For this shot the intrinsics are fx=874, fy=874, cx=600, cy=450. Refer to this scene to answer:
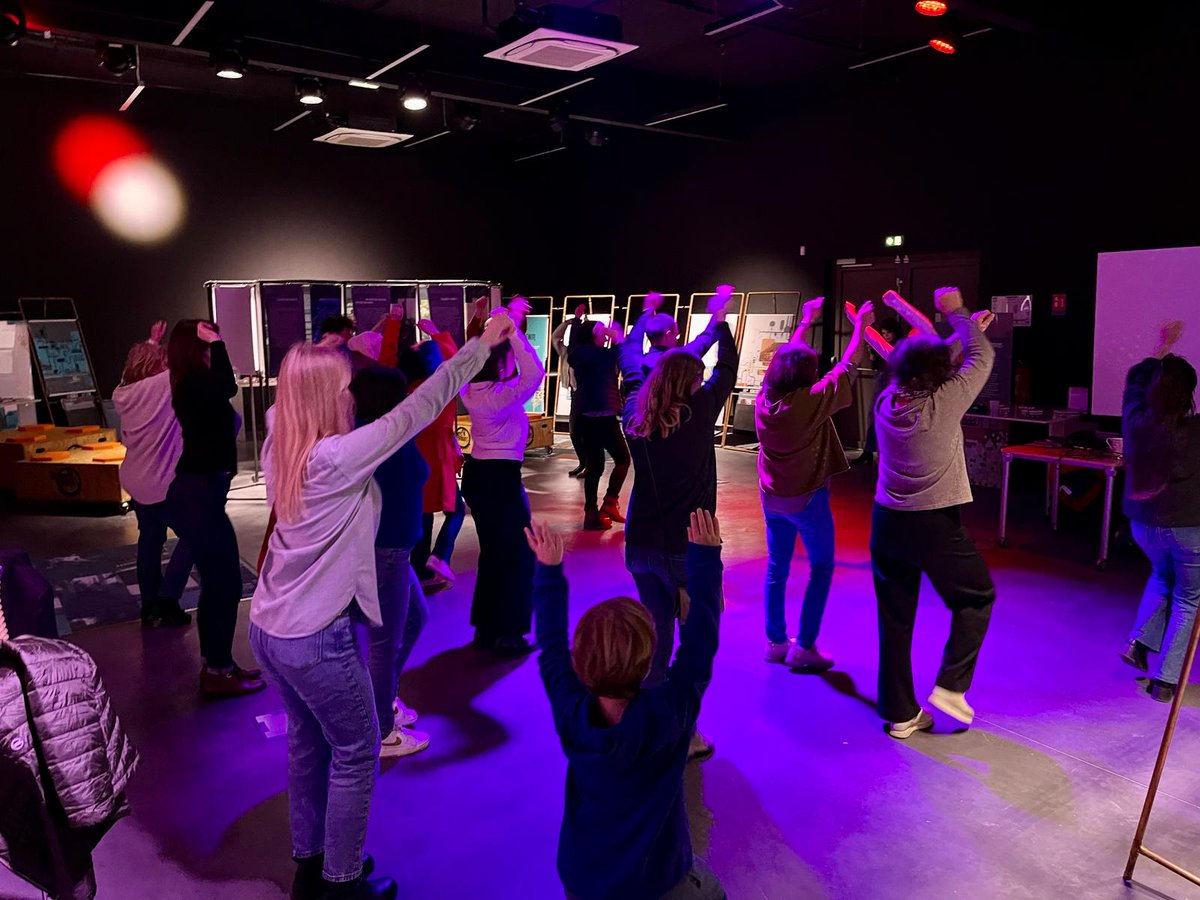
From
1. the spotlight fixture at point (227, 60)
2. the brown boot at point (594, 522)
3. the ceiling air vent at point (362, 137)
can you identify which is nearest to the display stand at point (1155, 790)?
the brown boot at point (594, 522)

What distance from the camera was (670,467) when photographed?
128 inches

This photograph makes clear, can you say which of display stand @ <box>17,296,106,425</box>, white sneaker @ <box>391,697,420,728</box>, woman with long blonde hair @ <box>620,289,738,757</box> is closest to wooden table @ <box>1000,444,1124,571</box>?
woman with long blonde hair @ <box>620,289,738,757</box>

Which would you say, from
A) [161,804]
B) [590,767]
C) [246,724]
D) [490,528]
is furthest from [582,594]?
[590,767]

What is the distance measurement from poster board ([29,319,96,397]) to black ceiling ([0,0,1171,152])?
276 cm

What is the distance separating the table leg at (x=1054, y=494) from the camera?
22.5 ft

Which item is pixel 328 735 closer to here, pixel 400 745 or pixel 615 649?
pixel 615 649

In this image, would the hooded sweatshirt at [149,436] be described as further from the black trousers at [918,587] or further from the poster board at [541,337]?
the poster board at [541,337]

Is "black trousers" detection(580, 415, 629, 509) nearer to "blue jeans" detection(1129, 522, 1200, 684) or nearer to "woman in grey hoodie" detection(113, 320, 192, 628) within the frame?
"woman in grey hoodie" detection(113, 320, 192, 628)

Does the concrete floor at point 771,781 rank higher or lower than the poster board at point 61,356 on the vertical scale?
lower

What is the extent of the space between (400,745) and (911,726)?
6.75 feet

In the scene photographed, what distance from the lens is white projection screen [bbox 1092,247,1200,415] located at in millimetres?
6977

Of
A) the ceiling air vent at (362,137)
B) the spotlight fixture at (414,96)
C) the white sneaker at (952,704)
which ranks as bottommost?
the white sneaker at (952,704)

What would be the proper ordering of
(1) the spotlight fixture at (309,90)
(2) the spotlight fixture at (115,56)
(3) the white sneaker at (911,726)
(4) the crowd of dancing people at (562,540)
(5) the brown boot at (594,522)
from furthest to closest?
(1) the spotlight fixture at (309,90) → (2) the spotlight fixture at (115,56) → (5) the brown boot at (594,522) → (3) the white sneaker at (911,726) → (4) the crowd of dancing people at (562,540)

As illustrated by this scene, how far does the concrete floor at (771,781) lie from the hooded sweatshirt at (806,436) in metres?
0.97
